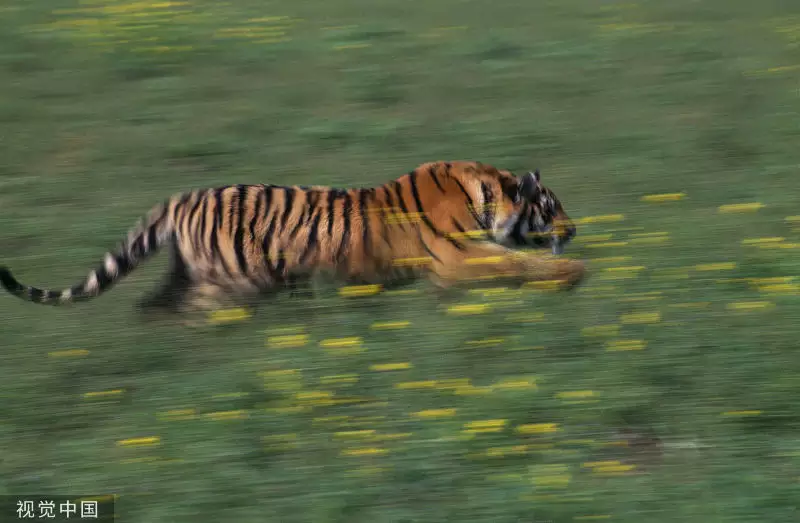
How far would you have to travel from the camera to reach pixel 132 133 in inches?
300

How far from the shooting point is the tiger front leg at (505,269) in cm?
564

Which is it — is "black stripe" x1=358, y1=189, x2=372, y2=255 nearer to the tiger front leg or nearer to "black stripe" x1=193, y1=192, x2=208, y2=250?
the tiger front leg

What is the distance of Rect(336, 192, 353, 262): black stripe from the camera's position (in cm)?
572

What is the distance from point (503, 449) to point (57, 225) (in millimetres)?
3219

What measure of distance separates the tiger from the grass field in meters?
0.17

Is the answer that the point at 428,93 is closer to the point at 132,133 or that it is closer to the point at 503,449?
the point at 132,133

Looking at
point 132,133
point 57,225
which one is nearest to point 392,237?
point 57,225

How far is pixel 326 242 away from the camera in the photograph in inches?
226
